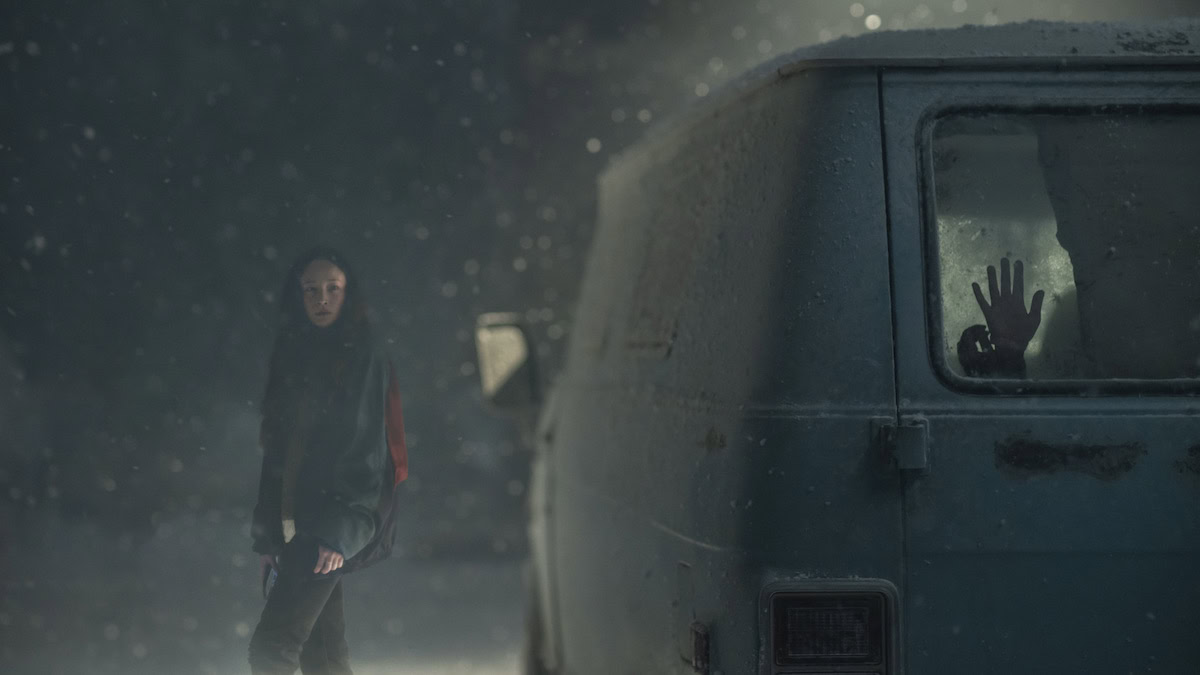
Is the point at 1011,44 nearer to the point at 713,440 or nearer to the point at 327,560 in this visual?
the point at 713,440

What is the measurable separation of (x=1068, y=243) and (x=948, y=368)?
35 centimetres

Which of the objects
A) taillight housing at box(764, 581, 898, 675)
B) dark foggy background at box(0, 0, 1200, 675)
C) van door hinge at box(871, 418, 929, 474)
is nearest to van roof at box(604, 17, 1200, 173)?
van door hinge at box(871, 418, 929, 474)

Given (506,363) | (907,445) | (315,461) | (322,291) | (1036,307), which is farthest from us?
(506,363)

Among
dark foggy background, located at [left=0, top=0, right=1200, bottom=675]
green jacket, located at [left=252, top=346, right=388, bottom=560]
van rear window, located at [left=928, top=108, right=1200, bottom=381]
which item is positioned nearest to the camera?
van rear window, located at [left=928, top=108, right=1200, bottom=381]

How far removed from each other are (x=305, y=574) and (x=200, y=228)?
16.8 feet

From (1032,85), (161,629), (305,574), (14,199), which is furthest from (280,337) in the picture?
(161,629)

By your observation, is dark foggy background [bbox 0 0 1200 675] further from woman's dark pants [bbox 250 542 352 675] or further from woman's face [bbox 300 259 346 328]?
woman's face [bbox 300 259 346 328]

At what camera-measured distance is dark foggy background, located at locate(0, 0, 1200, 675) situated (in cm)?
→ 530

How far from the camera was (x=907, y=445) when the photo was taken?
1.99 metres

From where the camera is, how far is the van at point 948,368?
78.7 inches

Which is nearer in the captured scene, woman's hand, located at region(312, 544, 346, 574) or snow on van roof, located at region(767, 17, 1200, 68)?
snow on van roof, located at region(767, 17, 1200, 68)

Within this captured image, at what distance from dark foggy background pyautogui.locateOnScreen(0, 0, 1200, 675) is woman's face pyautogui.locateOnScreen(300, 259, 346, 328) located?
0.94 m

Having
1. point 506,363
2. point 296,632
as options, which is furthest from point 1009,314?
point 506,363

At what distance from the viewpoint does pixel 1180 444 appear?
2.01m
